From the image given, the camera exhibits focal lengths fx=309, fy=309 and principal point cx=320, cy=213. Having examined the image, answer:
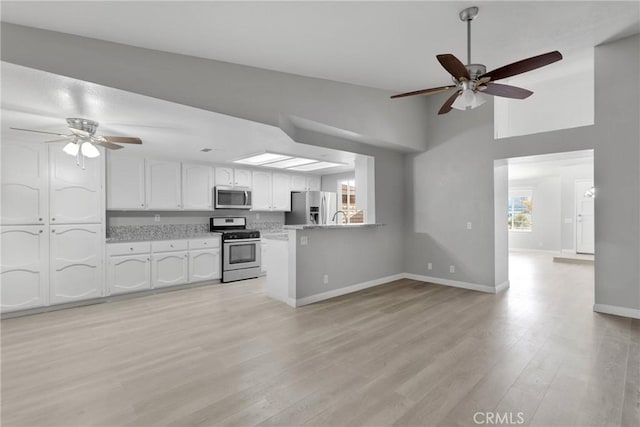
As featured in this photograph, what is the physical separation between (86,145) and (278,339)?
2899 mm

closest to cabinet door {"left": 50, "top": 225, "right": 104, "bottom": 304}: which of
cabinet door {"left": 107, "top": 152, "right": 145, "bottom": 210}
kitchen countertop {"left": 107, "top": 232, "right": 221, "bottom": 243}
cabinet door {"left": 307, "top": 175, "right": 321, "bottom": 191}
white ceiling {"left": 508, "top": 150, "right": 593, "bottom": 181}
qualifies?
kitchen countertop {"left": 107, "top": 232, "right": 221, "bottom": 243}

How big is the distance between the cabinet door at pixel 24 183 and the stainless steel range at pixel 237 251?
2.54 metres

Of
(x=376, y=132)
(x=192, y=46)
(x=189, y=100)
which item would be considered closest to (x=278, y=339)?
(x=189, y=100)

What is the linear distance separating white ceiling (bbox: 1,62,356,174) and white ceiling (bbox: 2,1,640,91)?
1.32ft

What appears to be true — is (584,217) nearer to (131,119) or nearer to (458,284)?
(458,284)

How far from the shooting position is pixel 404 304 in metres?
4.18

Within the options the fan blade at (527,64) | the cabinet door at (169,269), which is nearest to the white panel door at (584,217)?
the fan blade at (527,64)

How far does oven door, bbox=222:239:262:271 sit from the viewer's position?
5.58 meters

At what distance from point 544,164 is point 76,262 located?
31.7 feet

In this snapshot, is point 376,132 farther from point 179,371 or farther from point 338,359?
point 179,371

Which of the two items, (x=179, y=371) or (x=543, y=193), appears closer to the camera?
(x=179, y=371)

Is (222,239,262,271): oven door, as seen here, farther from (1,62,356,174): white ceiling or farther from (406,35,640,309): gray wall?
(406,35,640,309): gray wall

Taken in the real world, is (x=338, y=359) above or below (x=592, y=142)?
below

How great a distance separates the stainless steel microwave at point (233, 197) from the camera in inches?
232
